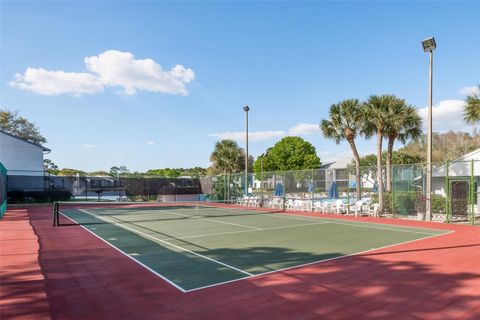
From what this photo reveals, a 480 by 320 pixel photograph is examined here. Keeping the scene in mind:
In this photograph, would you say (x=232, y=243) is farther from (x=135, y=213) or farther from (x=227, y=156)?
(x=227, y=156)

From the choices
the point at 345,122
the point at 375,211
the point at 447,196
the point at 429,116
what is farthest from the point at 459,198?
the point at 345,122

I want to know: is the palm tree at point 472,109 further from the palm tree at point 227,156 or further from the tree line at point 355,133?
the palm tree at point 227,156

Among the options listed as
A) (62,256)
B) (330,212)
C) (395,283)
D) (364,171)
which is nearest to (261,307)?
(395,283)

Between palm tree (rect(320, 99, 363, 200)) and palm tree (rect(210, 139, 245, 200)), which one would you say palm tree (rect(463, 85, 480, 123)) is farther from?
palm tree (rect(210, 139, 245, 200))

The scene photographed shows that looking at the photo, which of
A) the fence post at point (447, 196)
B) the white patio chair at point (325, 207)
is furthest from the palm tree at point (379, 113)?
the fence post at point (447, 196)

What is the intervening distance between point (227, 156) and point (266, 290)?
127 feet

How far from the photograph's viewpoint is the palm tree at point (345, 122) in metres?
28.3

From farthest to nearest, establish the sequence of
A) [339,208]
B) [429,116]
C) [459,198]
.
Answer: [339,208] < [459,198] < [429,116]

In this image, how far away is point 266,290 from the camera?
6992mm

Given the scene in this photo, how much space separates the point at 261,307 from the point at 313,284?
1.76 meters

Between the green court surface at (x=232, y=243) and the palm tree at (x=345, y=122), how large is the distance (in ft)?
37.8

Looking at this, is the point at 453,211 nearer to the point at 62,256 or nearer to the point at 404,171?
the point at 404,171

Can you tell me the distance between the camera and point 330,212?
23.8m

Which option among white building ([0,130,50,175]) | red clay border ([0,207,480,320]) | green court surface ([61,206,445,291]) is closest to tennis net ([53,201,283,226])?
green court surface ([61,206,445,291])
